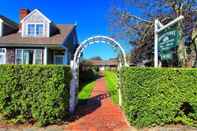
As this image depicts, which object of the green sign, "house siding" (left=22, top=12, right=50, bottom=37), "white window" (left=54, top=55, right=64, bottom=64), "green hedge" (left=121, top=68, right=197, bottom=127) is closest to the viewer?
the green sign

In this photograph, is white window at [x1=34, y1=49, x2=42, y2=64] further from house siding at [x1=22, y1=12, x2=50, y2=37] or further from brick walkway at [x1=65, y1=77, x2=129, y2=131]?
brick walkway at [x1=65, y1=77, x2=129, y2=131]

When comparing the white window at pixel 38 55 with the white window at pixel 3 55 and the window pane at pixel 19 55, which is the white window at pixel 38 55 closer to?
the window pane at pixel 19 55

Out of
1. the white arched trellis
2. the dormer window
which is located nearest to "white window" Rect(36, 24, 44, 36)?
the dormer window

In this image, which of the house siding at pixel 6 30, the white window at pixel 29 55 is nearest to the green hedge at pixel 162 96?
the white window at pixel 29 55

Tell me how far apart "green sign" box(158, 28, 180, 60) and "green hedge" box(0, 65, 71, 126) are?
4.13m

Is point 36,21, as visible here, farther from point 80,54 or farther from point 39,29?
point 80,54

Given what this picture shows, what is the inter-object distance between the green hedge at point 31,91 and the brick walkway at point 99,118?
1.13 metres

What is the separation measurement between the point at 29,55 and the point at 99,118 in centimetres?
1757

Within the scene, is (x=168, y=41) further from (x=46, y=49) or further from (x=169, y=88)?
(x=46, y=49)

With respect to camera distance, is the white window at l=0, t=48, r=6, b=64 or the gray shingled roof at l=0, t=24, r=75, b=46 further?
the white window at l=0, t=48, r=6, b=64

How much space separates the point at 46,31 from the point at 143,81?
1938 cm

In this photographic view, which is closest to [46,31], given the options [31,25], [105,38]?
[31,25]

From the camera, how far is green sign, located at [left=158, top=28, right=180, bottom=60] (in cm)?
952

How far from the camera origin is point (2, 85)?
10180 millimetres
